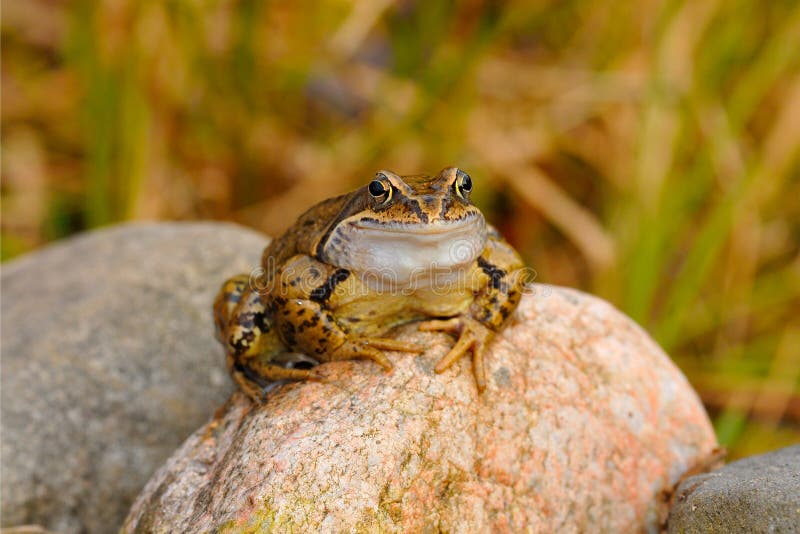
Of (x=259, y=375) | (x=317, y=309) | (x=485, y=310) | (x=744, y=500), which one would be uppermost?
(x=317, y=309)

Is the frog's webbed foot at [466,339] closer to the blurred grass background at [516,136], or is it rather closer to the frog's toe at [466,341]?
the frog's toe at [466,341]

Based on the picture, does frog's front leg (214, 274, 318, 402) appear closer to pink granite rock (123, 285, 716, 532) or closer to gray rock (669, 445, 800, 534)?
pink granite rock (123, 285, 716, 532)

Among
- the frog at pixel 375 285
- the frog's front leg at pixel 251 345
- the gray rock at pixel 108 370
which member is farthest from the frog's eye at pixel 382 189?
the gray rock at pixel 108 370

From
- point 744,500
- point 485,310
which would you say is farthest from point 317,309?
point 744,500

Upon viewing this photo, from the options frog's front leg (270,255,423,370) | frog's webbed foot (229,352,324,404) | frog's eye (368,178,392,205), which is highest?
frog's eye (368,178,392,205)

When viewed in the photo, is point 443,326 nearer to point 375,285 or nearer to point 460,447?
point 375,285

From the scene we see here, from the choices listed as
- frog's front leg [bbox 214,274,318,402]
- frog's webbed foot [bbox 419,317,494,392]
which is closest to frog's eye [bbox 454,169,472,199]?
frog's webbed foot [bbox 419,317,494,392]
